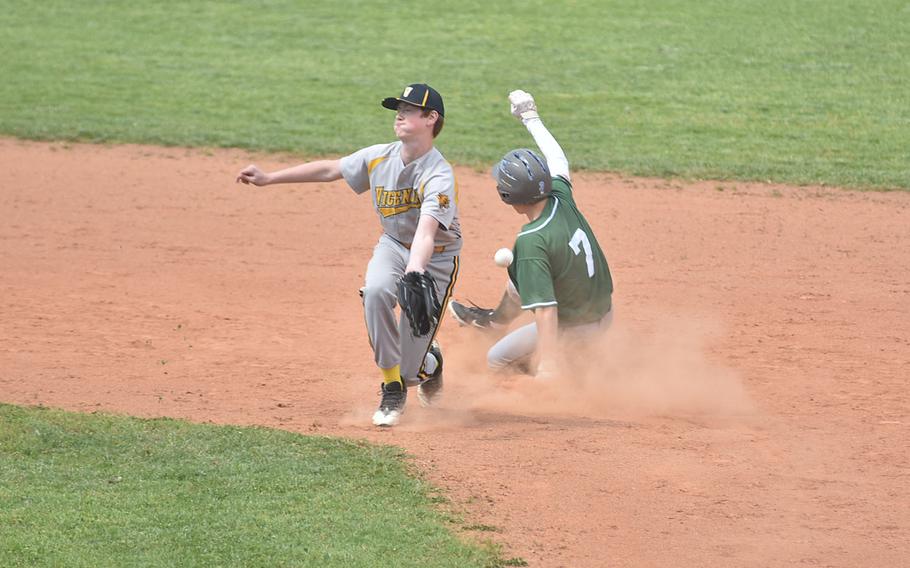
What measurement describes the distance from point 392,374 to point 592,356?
133 centimetres

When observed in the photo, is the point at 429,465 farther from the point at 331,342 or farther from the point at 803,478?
the point at 331,342

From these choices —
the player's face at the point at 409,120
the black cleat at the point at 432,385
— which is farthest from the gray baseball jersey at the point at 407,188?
the black cleat at the point at 432,385

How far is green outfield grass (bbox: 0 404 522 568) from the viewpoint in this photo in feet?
16.9

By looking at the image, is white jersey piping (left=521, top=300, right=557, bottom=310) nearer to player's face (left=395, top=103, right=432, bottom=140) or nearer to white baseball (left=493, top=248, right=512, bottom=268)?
white baseball (left=493, top=248, right=512, bottom=268)

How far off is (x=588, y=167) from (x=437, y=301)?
21.2ft

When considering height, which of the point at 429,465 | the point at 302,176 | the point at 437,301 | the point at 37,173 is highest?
the point at 302,176

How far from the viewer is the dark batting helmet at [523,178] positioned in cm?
709

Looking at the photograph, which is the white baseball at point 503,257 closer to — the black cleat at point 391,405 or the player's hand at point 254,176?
the black cleat at point 391,405

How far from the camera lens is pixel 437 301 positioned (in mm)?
7094

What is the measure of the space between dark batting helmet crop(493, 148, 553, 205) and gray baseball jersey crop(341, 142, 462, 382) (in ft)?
1.15

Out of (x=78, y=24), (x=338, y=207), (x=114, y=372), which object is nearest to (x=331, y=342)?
(x=114, y=372)

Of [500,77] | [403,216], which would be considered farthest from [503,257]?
[500,77]

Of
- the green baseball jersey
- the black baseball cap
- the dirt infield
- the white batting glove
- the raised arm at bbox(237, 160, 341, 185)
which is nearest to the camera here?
the dirt infield

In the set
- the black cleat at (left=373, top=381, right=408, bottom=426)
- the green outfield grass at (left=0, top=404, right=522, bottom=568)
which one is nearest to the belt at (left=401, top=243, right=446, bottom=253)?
the black cleat at (left=373, top=381, right=408, bottom=426)
